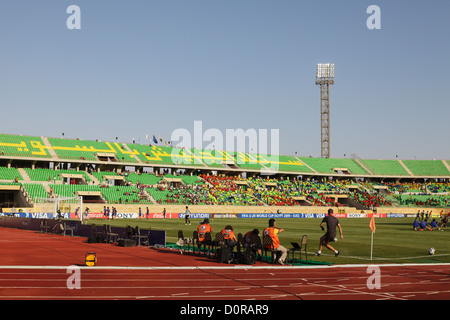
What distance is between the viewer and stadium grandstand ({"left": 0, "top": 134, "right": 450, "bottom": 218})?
A: 68562 millimetres

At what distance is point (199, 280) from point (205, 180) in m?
71.3

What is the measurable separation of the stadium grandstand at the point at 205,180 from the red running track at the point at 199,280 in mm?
42168

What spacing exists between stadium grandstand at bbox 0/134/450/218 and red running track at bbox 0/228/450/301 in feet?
138

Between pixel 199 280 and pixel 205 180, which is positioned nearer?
pixel 199 280

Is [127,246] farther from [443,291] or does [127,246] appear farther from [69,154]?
[69,154]

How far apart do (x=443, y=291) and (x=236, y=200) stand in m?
65.3

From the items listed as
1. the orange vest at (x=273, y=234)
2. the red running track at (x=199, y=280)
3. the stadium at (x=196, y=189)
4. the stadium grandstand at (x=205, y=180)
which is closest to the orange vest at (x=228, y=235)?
the red running track at (x=199, y=280)

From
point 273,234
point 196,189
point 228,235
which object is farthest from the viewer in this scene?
point 196,189

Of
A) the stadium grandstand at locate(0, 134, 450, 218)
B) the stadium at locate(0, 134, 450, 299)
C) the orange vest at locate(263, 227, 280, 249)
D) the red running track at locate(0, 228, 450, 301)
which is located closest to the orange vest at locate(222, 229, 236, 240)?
the red running track at locate(0, 228, 450, 301)

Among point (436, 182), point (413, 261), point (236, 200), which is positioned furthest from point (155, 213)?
point (436, 182)

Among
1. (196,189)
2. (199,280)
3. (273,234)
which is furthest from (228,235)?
(196,189)

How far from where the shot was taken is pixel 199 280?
1493 cm

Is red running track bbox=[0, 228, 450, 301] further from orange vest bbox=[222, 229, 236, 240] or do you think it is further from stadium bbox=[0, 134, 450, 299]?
Answer: stadium bbox=[0, 134, 450, 299]

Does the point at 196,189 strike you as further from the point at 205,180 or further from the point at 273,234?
the point at 273,234
